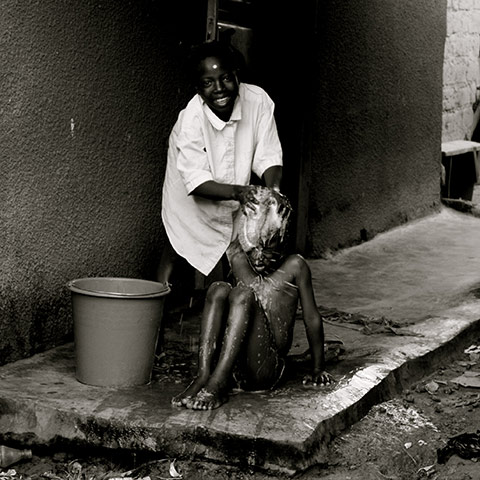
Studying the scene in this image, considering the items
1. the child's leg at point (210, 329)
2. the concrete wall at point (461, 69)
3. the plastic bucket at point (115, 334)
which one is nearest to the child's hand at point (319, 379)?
the child's leg at point (210, 329)

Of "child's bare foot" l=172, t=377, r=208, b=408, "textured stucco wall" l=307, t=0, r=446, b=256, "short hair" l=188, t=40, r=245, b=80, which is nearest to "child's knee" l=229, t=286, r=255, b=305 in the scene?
→ "child's bare foot" l=172, t=377, r=208, b=408

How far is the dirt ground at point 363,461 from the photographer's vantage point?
13.4ft

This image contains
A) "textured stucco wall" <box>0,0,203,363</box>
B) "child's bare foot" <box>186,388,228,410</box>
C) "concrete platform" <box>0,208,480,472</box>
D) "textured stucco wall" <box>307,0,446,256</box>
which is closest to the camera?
"concrete platform" <box>0,208,480,472</box>

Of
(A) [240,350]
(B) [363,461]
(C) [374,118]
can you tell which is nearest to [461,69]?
(C) [374,118]

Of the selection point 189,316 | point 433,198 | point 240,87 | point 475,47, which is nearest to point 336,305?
point 189,316

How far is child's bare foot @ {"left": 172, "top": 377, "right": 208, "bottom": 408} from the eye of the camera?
14.1ft

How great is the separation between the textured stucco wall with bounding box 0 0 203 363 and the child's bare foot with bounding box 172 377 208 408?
1.02 metres

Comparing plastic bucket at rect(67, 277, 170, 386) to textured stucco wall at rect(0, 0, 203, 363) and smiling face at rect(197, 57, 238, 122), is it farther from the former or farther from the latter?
smiling face at rect(197, 57, 238, 122)

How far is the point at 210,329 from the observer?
14.5 ft

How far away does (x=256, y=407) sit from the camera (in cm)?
430

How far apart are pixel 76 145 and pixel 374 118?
3889 millimetres

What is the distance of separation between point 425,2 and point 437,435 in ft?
18.1

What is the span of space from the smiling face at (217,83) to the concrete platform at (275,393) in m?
1.27

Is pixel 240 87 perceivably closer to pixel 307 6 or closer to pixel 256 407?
pixel 256 407
